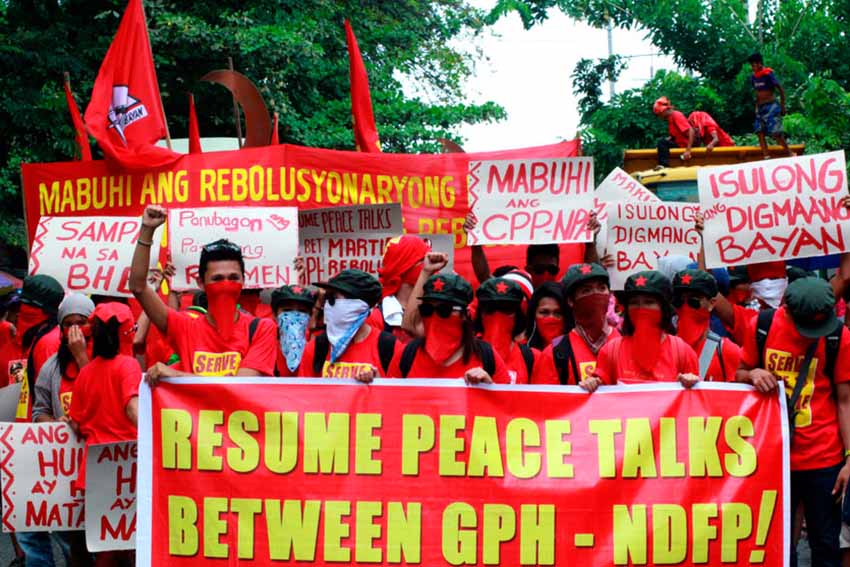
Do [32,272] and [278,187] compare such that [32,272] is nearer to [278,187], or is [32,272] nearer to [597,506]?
[278,187]

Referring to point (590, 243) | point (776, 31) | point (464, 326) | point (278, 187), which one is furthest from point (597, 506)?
point (776, 31)

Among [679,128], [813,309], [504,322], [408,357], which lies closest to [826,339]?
[813,309]

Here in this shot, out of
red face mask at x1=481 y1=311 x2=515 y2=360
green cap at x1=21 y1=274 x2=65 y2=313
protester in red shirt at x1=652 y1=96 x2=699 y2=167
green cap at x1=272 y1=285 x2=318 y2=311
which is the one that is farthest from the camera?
protester in red shirt at x1=652 y1=96 x2=699 y2=167

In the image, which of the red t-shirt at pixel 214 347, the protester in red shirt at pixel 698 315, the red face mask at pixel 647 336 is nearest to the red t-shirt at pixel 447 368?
the red face mask at pixel 647 336

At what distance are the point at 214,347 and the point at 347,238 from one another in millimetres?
3024

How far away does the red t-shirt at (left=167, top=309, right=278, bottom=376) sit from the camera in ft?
21.0

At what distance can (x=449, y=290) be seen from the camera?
606 cm

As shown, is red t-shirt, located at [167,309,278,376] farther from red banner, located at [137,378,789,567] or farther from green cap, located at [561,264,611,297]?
green cap, located at [561,264,611,297]

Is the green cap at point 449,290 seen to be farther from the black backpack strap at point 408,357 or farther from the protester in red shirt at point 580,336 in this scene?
the protester in red shirt at point 580,336

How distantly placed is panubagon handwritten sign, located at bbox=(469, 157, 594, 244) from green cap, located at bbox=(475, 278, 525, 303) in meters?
2.22

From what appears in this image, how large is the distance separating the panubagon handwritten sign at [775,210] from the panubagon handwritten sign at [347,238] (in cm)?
247

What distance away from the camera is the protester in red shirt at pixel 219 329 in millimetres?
6391

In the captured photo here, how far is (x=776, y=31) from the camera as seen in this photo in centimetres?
2458

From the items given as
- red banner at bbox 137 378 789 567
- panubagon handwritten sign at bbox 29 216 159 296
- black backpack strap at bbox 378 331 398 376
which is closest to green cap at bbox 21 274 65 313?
panubagon handwritten sign at bbox 29 216 159 296
